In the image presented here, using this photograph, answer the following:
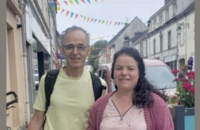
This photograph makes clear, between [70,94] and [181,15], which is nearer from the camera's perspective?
[70,94]

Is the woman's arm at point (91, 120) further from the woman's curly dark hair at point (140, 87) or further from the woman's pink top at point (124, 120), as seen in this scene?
the woman's curly dark hair at point (140, 87)

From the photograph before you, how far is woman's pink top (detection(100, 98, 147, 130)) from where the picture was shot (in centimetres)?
166

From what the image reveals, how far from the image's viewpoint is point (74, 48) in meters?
1.98

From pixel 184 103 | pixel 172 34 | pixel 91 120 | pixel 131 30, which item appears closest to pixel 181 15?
pixel 172 34

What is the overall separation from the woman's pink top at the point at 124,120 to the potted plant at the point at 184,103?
2.52ft

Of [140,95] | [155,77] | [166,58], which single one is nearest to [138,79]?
[140,95]

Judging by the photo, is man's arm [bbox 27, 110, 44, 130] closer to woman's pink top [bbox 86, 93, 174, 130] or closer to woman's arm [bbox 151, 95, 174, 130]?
woman's pink top [bbox 86, 93, 174, 130]

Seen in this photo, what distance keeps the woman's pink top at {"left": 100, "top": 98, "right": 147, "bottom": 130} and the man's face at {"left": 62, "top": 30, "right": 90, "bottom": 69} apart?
18.1 inches

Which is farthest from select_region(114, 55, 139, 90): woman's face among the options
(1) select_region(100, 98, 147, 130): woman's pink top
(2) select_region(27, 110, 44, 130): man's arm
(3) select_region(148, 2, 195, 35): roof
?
(3) select_region(148, 2, 195, 35): roof

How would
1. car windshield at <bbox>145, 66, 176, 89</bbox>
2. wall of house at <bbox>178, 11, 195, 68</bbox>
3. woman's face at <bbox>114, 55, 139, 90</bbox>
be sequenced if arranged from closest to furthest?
woman's face at <bbox>114, 55, 139, 90</bbox> < car windshield at <bbox>145, 66, 176, 89</bbox> < wall of house at <bbox>178, 11, 195, 68</bbox>

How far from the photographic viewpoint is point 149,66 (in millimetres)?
6297

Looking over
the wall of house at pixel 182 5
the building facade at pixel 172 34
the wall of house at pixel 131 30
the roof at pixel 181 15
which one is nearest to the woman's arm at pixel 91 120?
the building facade at pixel 172 34

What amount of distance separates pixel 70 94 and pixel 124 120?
0.51 meters

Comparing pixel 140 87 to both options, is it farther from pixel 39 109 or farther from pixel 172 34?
pixel 172 34
